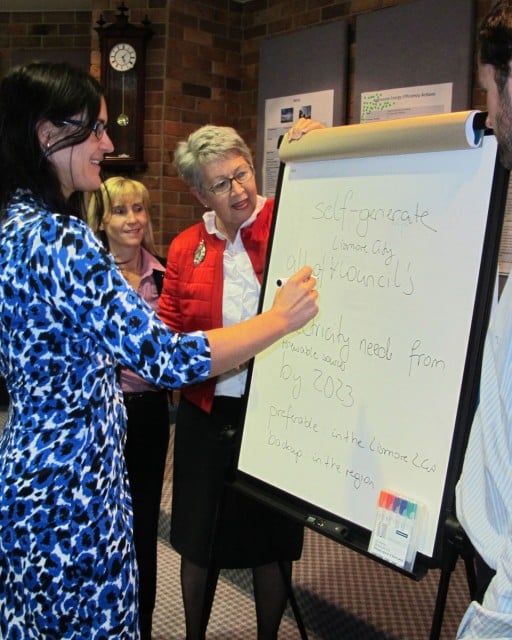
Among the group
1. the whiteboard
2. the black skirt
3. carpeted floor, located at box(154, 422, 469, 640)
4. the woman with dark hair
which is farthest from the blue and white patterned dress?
carpeted floor, located at box(154, 422, 469, 640)

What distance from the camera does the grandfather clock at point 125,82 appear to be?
3.76 m

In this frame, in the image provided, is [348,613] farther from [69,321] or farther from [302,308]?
[69,321]

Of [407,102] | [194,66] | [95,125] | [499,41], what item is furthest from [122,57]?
[499,41]

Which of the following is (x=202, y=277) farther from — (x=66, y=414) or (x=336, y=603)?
(x=336, y=603)

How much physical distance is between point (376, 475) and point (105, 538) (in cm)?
52

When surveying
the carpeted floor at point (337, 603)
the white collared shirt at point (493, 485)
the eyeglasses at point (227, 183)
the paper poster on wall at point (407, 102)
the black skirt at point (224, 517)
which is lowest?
the carpeted floor at point (337, 603)


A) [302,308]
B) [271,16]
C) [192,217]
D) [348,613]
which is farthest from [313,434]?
[271,16]

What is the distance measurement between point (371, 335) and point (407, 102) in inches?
89.3

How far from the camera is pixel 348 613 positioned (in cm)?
212

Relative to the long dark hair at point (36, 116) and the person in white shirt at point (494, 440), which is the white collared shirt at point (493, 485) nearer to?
the person in white shirt at point (494, 440)

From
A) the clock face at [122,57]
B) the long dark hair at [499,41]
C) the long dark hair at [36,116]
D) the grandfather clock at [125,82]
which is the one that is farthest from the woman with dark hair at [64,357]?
the clock face at [122,57]

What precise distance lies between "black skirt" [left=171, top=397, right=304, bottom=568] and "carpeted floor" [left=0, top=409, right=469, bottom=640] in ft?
1.60

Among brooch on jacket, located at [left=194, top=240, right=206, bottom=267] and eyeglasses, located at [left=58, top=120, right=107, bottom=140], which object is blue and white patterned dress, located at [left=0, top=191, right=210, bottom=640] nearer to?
eyeglasses, located at [left=58, top=120, right=107, bottom=140]

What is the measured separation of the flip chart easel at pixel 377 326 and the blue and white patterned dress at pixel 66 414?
1.24 ft
